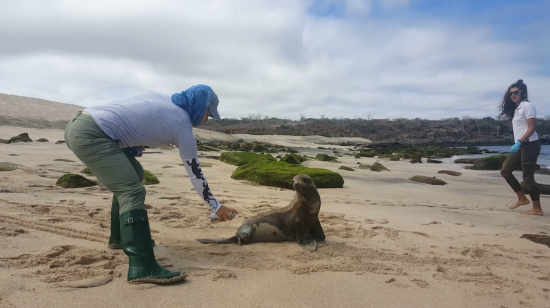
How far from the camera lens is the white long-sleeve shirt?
10.9ft

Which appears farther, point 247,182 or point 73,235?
point 247,182

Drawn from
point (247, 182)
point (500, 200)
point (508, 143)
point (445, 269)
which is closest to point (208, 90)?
point (445, 269)

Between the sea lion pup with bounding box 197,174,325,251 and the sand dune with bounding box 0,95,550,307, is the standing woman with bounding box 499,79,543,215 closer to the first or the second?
the sand dune with bounding box 0,95,550,307

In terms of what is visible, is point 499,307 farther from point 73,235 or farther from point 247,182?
point 247,182

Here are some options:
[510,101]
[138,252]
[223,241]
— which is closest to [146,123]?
[138,252]

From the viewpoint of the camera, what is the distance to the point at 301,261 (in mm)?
3861

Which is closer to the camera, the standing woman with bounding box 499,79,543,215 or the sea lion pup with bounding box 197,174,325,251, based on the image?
the sea lion pup with bounding box 197,174,325,251

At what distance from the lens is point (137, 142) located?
3.45 metres

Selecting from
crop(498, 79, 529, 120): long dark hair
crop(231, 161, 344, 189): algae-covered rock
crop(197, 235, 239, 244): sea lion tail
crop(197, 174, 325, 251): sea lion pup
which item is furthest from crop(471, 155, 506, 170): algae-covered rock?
crop(197, 235, 239, 244): sea lion tail

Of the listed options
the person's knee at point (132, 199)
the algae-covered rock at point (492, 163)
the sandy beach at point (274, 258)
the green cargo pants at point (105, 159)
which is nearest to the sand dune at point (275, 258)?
the sandy beach at point (274, 258)

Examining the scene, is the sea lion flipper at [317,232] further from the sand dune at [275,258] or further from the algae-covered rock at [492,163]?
the algae-covered rock at [492,163]

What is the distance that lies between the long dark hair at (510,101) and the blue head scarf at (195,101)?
20.2ft

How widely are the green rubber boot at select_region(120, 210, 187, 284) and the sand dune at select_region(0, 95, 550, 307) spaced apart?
92 mm

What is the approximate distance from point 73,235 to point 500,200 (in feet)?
25.4
